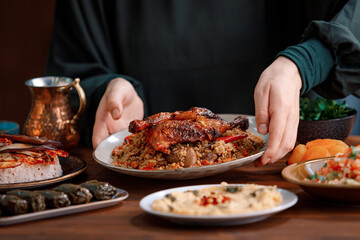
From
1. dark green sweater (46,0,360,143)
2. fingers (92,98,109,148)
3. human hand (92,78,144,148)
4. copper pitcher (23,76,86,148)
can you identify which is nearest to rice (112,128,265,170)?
human hand (92,78,144,148)

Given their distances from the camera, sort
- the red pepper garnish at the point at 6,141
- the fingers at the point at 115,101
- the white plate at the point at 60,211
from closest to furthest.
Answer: the white plate at the point at 60,211 < the red pepper garnish at the point at 6,141 < the fingers at the point at 115,101

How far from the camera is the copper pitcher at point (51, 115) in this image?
2123 mm

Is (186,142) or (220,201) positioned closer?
(220,201)

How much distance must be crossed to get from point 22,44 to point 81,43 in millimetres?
1579

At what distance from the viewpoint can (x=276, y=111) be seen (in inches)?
61.8

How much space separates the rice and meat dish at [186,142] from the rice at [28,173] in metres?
0.26

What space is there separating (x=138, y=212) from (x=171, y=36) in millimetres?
1742

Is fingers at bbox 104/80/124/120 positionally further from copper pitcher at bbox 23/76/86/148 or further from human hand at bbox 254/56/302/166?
human hand at bbox 254/56/302/166

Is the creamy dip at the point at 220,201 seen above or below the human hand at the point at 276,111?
below

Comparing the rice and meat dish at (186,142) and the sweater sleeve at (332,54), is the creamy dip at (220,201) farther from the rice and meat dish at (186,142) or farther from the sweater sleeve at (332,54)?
the sweater sleeve at (332,54)

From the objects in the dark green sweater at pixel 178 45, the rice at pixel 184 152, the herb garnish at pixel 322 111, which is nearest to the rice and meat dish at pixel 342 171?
the rice at pixel 184 152

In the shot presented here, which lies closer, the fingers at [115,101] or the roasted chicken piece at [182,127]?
the roasted chicken piece at [182,127]

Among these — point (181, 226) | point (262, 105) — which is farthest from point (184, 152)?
point (181, 226)

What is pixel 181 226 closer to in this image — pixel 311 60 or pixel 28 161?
pixel 28 161
